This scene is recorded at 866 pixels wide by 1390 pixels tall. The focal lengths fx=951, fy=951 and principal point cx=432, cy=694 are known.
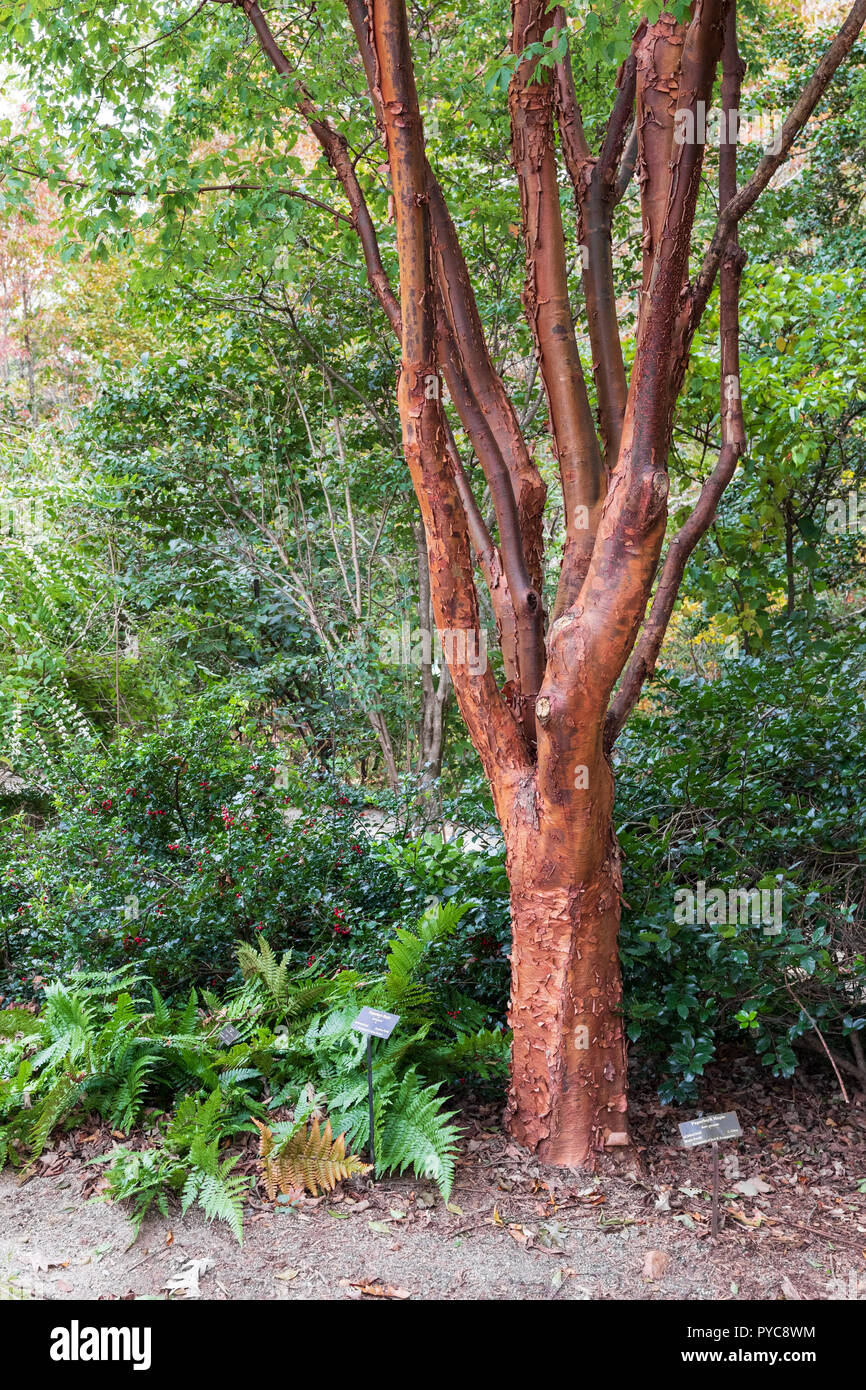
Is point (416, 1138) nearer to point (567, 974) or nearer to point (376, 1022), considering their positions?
point (376, 1022)

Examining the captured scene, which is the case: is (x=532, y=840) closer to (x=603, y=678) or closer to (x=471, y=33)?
(x=603, y=678)

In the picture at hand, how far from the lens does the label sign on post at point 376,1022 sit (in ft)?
9.53

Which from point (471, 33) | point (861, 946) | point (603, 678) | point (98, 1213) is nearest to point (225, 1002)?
point (98, 1213)

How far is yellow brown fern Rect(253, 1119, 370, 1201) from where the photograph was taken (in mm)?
2959

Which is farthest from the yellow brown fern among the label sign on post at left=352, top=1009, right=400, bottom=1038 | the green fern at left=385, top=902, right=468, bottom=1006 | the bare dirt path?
the green fern at left=385, top=902, right=468, bottom=1006

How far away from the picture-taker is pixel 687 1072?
3328 mm

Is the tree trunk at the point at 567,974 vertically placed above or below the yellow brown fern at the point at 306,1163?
above

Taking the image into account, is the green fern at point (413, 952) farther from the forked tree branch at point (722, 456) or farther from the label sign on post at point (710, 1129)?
the label sign on post at point (710, 1129)

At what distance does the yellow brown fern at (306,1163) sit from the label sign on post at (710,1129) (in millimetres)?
986

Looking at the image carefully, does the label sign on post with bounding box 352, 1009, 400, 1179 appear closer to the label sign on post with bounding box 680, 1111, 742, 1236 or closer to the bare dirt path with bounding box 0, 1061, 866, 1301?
the bare dirt path with bounding box 0, 1061, 866, 1301

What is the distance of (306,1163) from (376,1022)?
518 mm

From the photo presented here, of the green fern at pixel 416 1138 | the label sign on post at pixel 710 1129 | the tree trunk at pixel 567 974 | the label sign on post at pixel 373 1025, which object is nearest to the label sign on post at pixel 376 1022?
the label sign on post at pixel 373 1025

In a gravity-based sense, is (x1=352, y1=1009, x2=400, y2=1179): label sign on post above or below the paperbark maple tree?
below

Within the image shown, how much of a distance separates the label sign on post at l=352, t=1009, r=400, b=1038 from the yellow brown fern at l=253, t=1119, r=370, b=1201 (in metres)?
0.37
